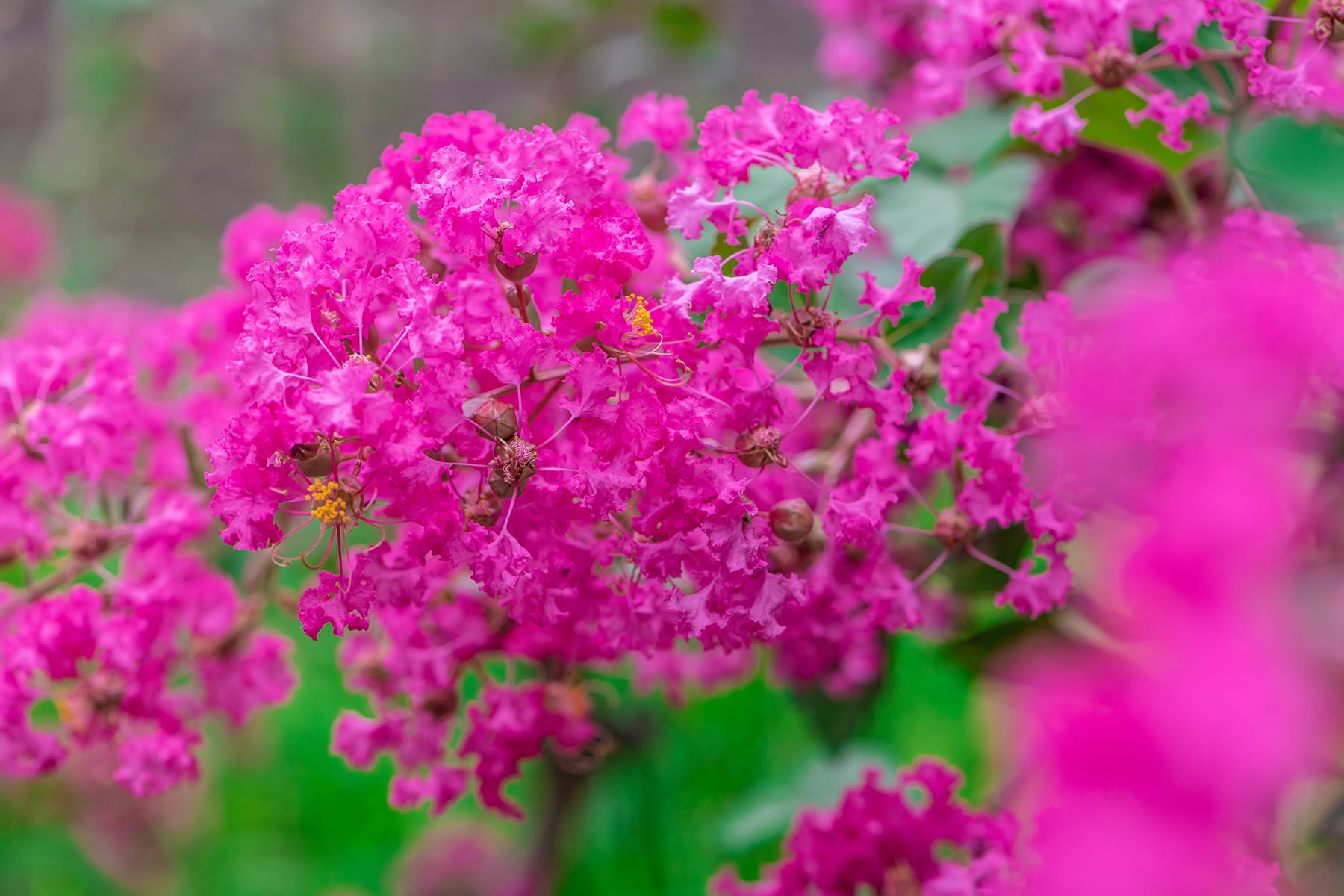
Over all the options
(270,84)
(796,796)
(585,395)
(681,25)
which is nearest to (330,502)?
(585,395)

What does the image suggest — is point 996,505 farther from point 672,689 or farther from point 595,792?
point 595,792

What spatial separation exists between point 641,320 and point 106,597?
414 millimetres

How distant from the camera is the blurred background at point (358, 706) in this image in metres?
1.25

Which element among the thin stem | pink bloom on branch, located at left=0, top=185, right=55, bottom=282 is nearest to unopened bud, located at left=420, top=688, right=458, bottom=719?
the thin stem

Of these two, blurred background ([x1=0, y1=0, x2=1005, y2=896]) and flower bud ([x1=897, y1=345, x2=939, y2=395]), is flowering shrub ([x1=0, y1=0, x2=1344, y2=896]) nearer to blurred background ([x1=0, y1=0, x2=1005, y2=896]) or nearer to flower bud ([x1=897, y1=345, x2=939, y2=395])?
flower bud ([x1=897, y1=345, x2=939, y2=395])

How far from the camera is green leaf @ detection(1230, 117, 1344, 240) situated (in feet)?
2.10

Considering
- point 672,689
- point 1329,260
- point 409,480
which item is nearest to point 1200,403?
point 409,480

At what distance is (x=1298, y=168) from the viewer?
2.11 feet

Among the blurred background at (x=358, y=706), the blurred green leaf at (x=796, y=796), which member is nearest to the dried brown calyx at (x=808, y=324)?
the blurred background at (x=358, y=706)

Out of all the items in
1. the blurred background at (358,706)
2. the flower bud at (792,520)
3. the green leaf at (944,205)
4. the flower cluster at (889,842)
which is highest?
the green leaf at (944,205)

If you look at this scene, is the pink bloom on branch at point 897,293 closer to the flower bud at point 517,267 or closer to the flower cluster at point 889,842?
the flower bud at point 517,267

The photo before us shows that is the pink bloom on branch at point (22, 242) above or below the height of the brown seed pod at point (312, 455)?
below

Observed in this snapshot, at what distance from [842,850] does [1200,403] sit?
51cm

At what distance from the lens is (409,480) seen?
501 mm
